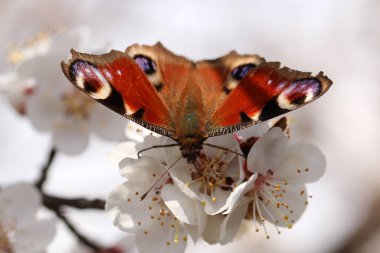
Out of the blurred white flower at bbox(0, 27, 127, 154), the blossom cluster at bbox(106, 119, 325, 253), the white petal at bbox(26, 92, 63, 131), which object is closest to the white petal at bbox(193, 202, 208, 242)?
the blossom cluster at bbox(106, 119, 325, 253)

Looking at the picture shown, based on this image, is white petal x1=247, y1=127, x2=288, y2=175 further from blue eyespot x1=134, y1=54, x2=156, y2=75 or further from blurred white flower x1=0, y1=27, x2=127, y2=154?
blurred white flower x1=0, y1=27, x2=127, y2=154

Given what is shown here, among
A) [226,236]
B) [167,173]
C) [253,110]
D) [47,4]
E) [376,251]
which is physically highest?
[47,4]

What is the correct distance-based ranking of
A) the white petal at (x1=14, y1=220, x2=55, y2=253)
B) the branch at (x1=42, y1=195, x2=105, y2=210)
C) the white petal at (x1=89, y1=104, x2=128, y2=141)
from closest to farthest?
the branch at (x1=42, y1=195, x2=105, y2=210), the white petal at (x1=14, y1=220, x2=55, y2=253), the white petal at (x1=89, y1=104, x2=128, y2=141)

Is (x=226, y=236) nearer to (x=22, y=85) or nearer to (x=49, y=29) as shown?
(x=22, y=85)

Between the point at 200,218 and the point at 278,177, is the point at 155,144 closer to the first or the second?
the point at 200,218

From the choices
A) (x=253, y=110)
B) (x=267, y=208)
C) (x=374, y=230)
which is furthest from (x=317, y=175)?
(x=374, y=230)

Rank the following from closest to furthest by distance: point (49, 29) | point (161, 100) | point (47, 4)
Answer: point (161, 100) < point (49, 29) < point (47, 4)

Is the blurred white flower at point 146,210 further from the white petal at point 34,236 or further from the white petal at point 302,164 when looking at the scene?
the white petal at point 34,236
